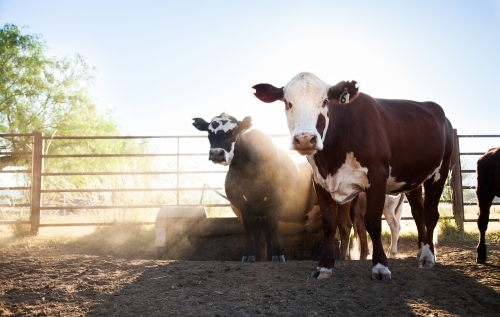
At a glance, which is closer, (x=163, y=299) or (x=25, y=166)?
(x=163, y=299)

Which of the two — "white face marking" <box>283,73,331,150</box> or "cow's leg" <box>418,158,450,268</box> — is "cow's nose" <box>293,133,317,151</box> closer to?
"white face marking" <box>283,73,331,150</box>

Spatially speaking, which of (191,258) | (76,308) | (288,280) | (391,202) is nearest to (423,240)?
(391,202)

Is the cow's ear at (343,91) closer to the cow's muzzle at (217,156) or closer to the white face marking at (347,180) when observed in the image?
the white face marking at (347,180)

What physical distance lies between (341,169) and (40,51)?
21.2m

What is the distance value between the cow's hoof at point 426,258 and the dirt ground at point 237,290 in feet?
0.61

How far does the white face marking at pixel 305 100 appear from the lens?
3.73m

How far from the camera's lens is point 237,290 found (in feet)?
11.3

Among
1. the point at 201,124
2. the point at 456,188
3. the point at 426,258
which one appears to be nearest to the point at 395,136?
the point at 426,258

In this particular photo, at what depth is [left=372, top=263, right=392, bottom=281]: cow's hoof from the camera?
3735 millimetres

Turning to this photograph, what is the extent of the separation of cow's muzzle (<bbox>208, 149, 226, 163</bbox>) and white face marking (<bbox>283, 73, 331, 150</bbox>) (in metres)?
1.93

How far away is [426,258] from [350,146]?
1678 millimetres

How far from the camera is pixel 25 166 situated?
18.8 m

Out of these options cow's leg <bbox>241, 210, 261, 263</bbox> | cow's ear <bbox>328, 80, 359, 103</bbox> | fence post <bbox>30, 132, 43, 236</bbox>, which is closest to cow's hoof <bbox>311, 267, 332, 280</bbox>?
cow's ear <bbox>328, 80, 359, 103</bbox>

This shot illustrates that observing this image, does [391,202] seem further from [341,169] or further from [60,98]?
[60,98]
